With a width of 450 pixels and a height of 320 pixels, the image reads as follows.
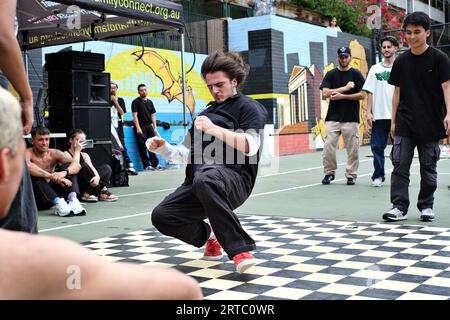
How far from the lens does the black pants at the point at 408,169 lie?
5.46m

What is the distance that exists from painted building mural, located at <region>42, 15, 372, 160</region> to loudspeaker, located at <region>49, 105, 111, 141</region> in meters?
3.15

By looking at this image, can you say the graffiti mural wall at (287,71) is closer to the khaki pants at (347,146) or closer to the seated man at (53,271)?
the khaki pants at (347,146)

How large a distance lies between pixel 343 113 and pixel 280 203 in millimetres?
2321

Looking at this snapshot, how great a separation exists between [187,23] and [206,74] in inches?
447

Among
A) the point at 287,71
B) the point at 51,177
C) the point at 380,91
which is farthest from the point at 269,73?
the point at 51,177

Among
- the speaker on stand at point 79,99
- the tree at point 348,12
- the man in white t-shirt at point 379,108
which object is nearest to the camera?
the man in white t-shirt at point 379,108

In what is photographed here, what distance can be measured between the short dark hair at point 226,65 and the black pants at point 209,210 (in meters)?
0.60

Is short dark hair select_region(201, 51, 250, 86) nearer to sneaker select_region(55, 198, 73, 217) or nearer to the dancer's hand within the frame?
the dancer's hand

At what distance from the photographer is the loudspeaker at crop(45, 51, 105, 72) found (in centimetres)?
838

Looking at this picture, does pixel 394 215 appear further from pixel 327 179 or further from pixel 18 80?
pixel 18 80

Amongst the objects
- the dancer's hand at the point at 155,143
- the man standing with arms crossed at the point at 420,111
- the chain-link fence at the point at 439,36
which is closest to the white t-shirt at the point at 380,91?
the man standing with arms crossed at the point at 420,111

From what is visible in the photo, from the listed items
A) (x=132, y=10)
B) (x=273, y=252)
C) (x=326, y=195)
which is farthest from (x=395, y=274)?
(x=132, y=10)

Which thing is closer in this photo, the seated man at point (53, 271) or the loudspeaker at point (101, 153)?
the seated man at point (53, 271)
